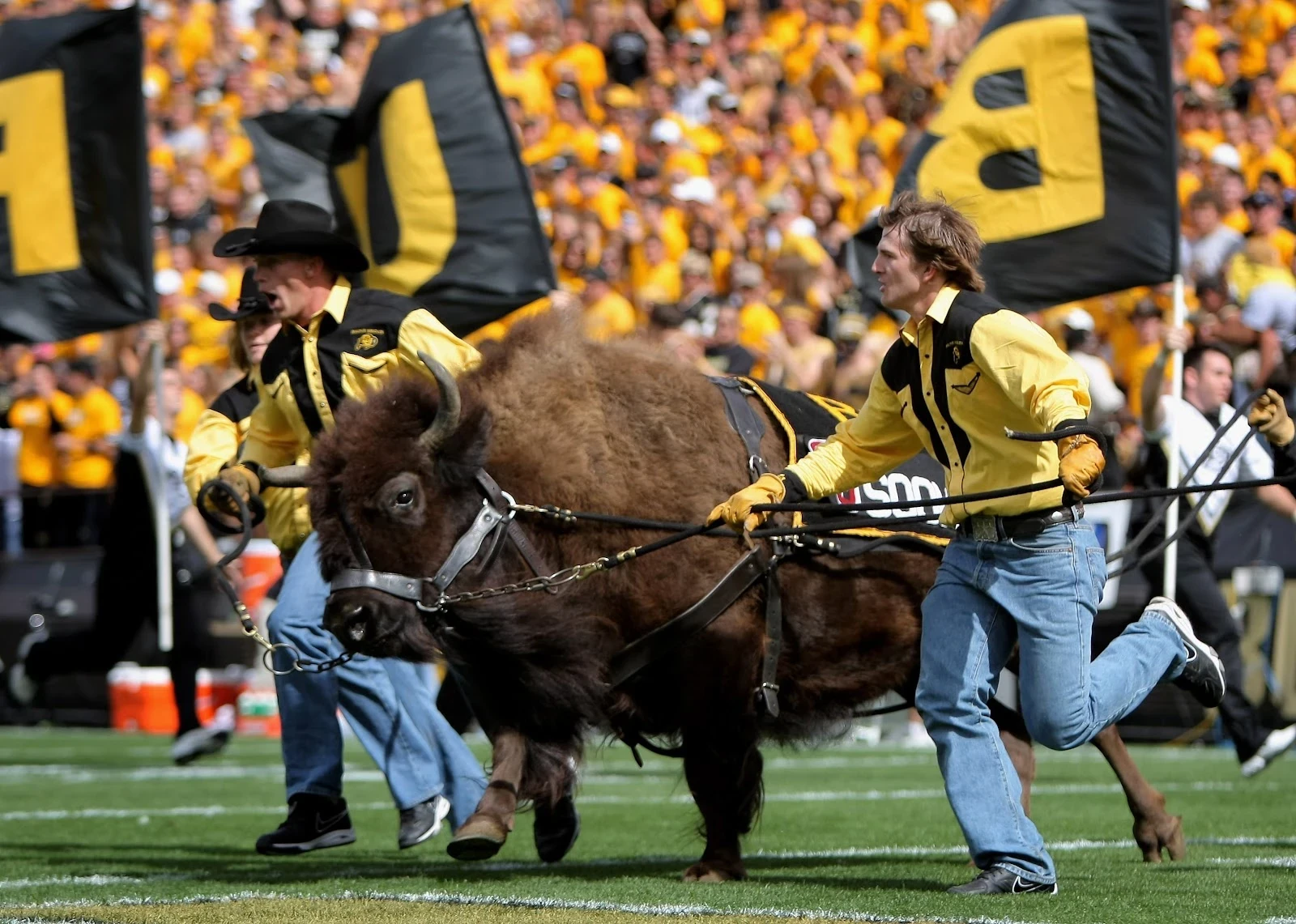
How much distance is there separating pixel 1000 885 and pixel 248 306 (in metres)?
3.92

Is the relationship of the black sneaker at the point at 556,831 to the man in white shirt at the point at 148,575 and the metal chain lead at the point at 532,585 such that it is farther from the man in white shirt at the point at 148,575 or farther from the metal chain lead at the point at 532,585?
the man in white shirt at the point at 148,575

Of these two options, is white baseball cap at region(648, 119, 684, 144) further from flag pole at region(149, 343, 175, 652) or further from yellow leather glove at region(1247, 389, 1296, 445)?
yellow leather glove at region(1247, 389, 1296, 445)

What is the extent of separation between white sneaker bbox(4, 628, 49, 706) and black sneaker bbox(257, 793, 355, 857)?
21.4 ft

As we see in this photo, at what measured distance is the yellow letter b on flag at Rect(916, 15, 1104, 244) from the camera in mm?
9984

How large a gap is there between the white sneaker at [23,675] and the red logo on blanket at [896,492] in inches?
307

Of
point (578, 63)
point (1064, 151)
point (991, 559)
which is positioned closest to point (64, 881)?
point (991, 559)

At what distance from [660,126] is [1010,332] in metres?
15.5

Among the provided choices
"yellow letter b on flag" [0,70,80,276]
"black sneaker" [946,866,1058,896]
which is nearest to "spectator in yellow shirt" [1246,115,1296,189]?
"yellow letter b on flag" [0,70,80,276]

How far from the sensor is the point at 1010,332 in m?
5.88

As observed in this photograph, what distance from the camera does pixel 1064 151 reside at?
10.0 m

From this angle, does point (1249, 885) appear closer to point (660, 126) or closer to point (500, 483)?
point (500, 483)

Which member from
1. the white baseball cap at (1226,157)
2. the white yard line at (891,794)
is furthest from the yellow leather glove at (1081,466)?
the white baseball cap at (1226,157)

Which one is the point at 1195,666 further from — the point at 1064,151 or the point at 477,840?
the point at 1064,151

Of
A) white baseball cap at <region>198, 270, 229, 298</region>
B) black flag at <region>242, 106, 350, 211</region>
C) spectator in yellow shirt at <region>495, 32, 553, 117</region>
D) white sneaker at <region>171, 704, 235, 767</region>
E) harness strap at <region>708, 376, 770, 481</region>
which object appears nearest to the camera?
harness strap at <region>708, 376, 770, 481</region>
